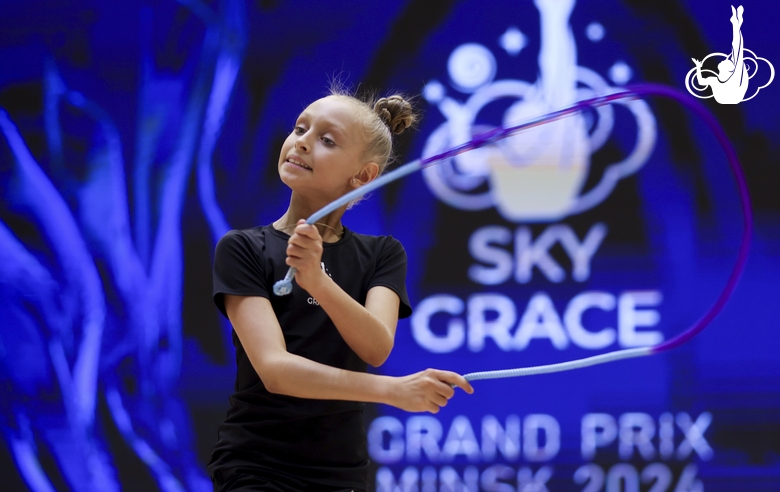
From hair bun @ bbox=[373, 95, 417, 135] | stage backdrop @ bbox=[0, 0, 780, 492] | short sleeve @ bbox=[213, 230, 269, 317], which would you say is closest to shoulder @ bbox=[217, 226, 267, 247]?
short sleeve @ bbox=[213, 230, 269, 317]

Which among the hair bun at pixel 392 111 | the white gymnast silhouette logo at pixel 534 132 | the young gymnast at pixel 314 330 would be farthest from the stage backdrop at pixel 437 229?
the young gymnast at pixel 314 330

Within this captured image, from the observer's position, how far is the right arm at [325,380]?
1.36 metres

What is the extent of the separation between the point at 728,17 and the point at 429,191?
124cm

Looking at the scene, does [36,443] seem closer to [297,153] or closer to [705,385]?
[297,153]

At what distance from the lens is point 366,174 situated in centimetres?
171

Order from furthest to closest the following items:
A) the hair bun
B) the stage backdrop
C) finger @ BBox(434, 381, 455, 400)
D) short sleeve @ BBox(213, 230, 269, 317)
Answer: the stage backdrop
the hair bun
short sleeve @ BBox(213, 230, 269, 317)
finger @ BBox(434, 381, 455, 400)

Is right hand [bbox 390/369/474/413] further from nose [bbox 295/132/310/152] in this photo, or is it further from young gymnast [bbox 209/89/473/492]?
nose [bbox 295/132/310/152]

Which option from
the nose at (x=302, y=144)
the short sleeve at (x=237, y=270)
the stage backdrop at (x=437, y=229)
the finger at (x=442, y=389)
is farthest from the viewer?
the stage backdrop at (x=437, y=229)

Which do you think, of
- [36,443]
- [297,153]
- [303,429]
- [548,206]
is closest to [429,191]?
[548,206]

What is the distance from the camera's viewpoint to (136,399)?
9.95ft

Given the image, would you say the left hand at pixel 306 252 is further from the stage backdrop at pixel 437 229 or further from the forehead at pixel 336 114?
the stage backdrop at pixel 437 229

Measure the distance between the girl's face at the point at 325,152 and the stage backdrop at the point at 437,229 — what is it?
4.31ft

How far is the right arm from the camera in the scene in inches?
53.6

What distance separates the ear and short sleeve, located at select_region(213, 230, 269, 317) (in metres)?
0.27
